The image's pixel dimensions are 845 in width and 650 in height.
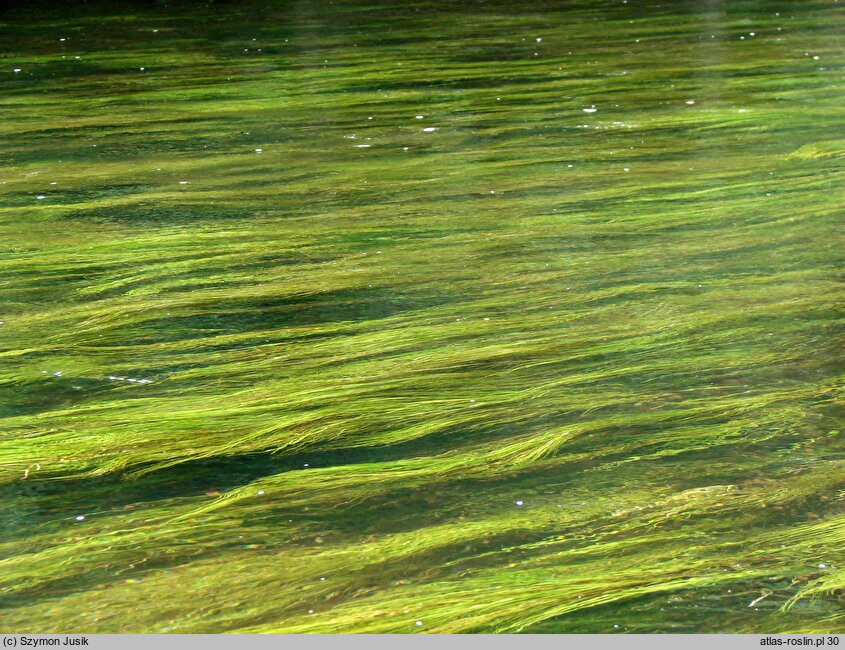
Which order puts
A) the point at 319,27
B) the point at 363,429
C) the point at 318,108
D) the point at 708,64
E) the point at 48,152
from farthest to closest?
the point at 319,27 < the point at 708,64 < the point at 318,108 < the point at 48,152 < the point at 363,429

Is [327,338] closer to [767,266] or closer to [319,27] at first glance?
[767,266]

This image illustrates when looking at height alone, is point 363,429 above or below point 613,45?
below

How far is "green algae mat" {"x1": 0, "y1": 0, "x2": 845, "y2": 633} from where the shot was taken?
1077mm

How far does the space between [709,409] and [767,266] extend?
21.3 inches

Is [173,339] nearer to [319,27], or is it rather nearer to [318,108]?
[318,108]

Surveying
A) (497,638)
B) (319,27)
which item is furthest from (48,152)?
(497,638)

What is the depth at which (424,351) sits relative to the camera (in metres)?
1.55

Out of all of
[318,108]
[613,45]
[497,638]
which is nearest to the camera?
[497,638]

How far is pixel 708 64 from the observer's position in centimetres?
313

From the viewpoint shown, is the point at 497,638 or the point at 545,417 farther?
the point at 545,417

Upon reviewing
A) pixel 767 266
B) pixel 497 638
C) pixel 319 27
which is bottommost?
pixel 497 638

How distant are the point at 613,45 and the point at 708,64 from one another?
37 centimetres

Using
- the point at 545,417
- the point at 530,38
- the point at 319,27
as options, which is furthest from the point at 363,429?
the point at 319,27

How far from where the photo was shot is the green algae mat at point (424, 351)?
108 centimetres
